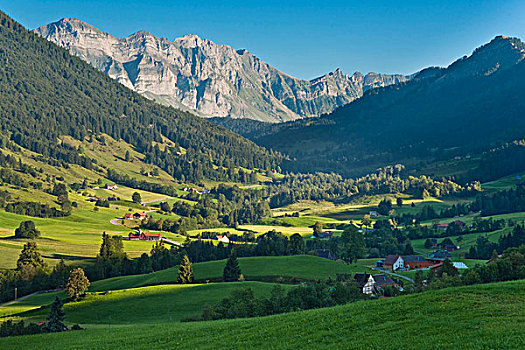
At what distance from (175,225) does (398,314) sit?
172 meters

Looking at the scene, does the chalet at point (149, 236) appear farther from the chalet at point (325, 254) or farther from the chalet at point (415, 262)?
the chalet at point (415, 262)

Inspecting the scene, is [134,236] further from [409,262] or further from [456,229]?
[456,229]

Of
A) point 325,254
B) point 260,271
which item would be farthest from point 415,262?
point 260,271

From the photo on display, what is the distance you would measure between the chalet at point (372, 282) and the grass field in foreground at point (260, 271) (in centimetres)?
592

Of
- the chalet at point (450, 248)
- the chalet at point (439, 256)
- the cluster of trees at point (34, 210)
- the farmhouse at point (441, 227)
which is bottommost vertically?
the chalet at point (439, 256)

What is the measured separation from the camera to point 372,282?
93.9 m

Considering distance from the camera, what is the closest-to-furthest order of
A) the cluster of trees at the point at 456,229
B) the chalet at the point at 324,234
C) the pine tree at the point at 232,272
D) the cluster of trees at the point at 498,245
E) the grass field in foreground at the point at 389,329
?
the grass field in foreground at the point at 389,329
the pine tree at the point at 232,272
the cluster of trees at the point at 498,245
the cluster of trees at the point at 456,229
the chalet at the point at 324,234

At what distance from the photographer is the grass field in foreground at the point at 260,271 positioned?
331 feet

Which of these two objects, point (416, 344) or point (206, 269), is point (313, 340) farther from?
point (206, 269)

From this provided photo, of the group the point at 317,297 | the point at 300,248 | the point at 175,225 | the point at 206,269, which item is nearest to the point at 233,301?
the point at 317,297

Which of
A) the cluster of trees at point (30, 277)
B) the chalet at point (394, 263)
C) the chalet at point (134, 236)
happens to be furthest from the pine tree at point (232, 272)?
the chalet at point (134, 236)

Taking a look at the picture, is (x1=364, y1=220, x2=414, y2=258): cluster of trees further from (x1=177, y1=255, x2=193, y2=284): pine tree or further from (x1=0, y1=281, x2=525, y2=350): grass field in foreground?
(x1=0, y1=281, x2=525, y2=350): grass field in foreground

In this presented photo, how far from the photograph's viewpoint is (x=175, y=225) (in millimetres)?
196625

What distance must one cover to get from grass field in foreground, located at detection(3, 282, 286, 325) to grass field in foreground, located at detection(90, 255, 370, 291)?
1331 centimetres
